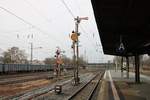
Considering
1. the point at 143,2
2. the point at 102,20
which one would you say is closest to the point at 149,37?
the point at 102,20

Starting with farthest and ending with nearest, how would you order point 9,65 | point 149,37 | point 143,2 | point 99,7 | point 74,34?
point 9,65 < point 74,34 < point 149,37 < point 99,7 < point 143,2

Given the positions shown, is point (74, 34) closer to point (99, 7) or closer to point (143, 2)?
point (99, 7)

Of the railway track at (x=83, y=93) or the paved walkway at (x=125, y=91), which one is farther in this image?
the paved walkway at (x=125, y=91)

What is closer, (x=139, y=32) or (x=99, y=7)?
(x=99, y=7)

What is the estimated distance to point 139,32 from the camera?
27.8 metres

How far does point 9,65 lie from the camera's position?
2783 inches

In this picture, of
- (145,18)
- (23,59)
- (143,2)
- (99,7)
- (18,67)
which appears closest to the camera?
(143,2)

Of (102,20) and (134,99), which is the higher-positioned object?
(102,20)

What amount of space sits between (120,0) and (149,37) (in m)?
11.6

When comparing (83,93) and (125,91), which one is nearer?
(83,93)

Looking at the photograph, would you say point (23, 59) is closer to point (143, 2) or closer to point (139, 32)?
point (139, 32)

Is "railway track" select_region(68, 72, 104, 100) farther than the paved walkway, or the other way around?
the paved walkway

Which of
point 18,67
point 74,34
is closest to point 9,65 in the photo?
point 18,67

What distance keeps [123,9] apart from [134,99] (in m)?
7.20
